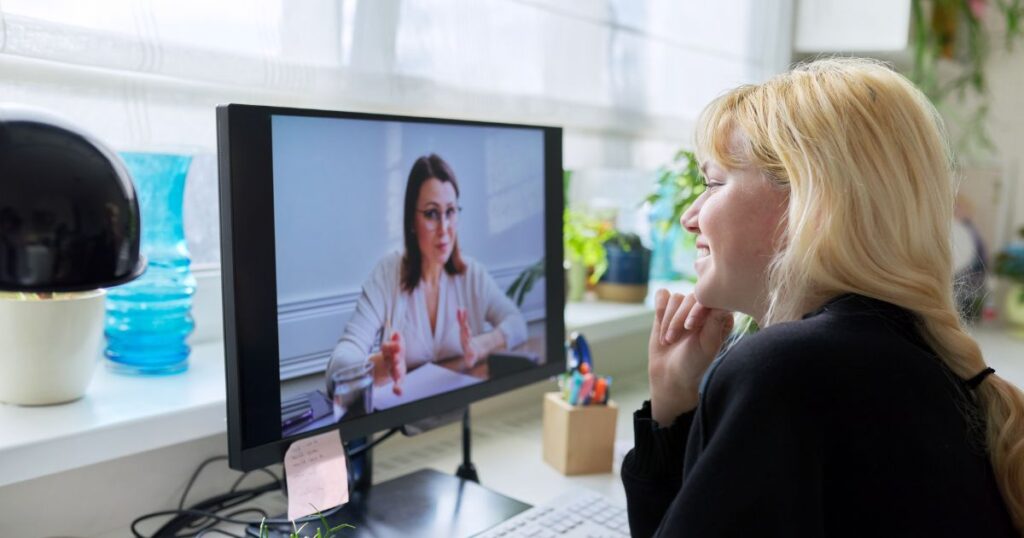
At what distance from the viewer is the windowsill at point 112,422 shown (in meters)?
0.88

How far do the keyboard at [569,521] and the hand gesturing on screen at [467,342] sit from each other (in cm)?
19

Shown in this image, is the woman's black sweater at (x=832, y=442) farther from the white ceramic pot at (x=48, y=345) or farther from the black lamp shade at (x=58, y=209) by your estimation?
the white ceramic pot at (x=48, y=345)

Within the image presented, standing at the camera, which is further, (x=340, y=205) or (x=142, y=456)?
(x=142, y=456)

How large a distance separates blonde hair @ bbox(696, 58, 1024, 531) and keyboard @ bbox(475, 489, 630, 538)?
13.7 inches

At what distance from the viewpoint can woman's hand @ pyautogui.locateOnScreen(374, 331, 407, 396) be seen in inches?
38.9

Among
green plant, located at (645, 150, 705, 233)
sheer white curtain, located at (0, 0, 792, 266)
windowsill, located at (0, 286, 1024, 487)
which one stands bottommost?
windowsill, located at (0, 286, 1024, 487)

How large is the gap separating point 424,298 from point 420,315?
0.07 ft

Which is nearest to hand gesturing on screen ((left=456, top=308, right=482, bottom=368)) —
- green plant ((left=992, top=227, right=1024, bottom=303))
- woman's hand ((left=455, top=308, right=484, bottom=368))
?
woman's hand ((left=455, top=308, right=484, bottom=368))

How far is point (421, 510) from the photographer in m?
1.07

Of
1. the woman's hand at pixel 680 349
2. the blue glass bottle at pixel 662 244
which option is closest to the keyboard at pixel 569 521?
the woman's hand at pixel 680 349

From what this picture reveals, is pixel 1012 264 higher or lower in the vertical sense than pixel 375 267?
lower

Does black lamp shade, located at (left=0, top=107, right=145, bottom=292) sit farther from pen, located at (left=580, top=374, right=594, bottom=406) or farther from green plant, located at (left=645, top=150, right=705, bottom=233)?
green plant, located at (left=645, top=150, right=705, bottom=233)

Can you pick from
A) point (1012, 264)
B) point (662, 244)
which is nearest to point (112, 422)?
point (662, 244)

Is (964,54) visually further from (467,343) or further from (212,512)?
(212,512)
